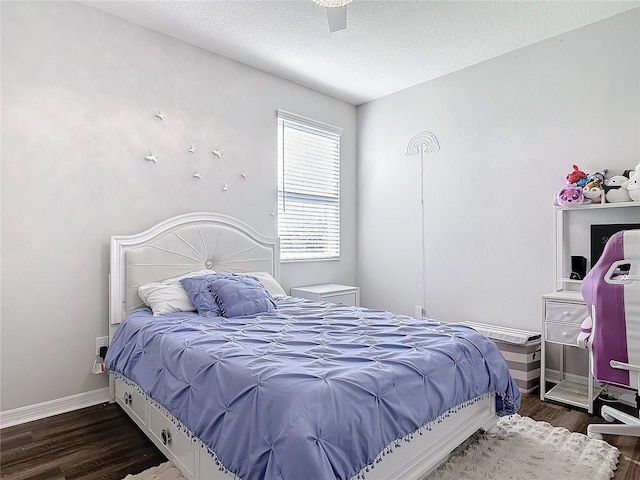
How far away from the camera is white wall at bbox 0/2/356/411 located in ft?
8.38

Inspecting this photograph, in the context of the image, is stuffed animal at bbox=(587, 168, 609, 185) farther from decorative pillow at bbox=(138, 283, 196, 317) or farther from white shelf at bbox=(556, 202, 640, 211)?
decorative pillow at bbox=(138, 283, 196, 317)

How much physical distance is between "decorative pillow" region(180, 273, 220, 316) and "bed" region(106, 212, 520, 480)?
35 mm

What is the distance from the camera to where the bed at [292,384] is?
1.35 meters

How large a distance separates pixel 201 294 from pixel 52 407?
3.97 ft

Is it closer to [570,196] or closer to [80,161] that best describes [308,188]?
[80,161]

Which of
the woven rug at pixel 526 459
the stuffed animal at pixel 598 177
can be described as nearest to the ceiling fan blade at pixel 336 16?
the stuffed animal at pixel 598 177

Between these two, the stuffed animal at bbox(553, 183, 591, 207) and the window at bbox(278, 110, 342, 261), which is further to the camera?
the window at bbox(278, 110, 342, 261)

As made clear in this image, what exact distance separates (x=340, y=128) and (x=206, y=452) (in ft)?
12.2

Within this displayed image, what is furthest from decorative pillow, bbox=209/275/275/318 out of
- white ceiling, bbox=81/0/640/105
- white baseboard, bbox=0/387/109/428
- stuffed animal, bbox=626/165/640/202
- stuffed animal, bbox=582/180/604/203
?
stuffed animal, bbox=626/165/640/202

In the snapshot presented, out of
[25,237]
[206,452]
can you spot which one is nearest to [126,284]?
[25,237]

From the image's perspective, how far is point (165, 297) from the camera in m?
2.77

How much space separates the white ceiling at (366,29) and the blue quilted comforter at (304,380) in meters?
2.16

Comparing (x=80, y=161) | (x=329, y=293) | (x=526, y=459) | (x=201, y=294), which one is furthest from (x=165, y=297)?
(x=526, y=459)

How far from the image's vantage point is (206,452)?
5.47 ft
